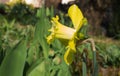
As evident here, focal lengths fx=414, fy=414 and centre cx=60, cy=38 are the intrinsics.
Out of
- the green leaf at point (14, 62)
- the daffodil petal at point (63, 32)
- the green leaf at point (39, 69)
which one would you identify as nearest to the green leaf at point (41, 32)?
the green leaf at point (39, 69)

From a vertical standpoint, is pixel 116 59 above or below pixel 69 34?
below

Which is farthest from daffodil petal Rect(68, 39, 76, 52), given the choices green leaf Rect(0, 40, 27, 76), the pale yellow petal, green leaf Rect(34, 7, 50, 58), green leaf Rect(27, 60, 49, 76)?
green leaf Rect(34, 7, 50, 58)

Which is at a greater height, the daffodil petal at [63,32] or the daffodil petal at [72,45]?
the daffodil petal at [63,32]

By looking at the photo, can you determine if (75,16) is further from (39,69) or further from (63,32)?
(39,69)

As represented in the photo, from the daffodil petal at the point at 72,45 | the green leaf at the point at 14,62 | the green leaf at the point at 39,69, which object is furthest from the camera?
the green leaf at the point at 39,69

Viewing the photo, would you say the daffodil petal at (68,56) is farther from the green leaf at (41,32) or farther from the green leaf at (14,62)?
the green leaf at (41,32)

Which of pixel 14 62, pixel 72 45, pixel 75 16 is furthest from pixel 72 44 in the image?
pixel 14 62

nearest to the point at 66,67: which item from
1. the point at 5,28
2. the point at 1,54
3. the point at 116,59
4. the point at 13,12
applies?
the point at 1,54

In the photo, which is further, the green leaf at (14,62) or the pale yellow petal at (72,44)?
the green leaf at (14,62)

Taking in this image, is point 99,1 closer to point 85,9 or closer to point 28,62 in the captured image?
point 85,9
